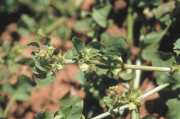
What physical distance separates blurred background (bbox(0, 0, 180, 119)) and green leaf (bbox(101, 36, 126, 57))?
0.44m

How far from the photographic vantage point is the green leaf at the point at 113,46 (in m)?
1.41

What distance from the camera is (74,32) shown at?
2938 millimetres

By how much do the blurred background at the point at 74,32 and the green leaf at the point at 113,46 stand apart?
1.45 ft

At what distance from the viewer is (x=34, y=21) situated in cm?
296

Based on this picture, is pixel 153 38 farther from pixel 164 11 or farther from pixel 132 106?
pixel 132 106

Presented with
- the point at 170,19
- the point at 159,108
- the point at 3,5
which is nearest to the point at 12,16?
the point at 3,5

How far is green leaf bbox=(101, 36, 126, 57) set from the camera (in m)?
1.41

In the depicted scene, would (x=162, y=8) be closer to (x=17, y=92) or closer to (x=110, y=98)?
(x=110, y=98)

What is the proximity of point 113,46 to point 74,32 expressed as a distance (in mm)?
1608

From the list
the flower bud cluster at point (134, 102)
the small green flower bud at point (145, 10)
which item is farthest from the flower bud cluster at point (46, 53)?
the small green flower bud at point (145, 10)

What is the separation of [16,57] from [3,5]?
962 mm

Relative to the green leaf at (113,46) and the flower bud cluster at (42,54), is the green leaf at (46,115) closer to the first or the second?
the flower bud cluster at (42,54)

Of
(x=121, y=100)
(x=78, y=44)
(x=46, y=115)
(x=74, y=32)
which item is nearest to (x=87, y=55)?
(x=78, y=44)

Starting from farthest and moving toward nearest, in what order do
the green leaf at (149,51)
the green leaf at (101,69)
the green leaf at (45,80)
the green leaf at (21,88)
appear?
the green leaf at (21,88)
the green leaf at (149,51)
the green leaf at (101,69)
the green leaf at (45,80)
